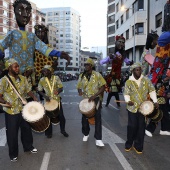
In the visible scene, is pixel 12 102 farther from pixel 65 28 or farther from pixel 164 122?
pixel 65 28

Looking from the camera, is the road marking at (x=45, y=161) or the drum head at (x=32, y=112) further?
the drum head at (x=32, y=112)

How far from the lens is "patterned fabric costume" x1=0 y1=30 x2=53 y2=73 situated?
17.7 ft

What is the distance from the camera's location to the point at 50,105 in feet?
20.0

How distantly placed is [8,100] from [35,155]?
4.05 feet

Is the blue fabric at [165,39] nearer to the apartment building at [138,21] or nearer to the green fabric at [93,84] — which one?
the green fabric at [93,84]

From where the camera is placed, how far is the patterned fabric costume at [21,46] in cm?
539

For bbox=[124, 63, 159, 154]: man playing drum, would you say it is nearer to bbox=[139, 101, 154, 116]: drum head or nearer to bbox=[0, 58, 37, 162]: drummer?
bbox=[139, 101, 154, 116]: drum head

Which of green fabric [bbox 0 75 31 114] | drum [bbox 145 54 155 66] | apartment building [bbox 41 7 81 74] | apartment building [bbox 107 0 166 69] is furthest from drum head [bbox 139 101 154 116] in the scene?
apartment building [bbox 41 7 81 74]

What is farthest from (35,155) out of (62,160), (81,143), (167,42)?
(167,42)

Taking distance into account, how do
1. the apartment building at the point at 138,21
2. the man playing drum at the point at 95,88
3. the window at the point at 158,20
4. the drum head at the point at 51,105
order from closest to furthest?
the man playing drum at the point at 95,88 < the drum head at the point at 51,105 < the window at the point at 158,20 < the apartment building at the point at 138,21

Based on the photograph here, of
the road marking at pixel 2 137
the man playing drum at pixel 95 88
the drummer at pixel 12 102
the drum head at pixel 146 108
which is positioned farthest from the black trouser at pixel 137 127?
the road marking at pixel 2 137

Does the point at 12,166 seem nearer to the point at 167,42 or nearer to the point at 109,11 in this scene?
the point at 167,42

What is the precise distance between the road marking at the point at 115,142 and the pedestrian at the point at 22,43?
7.61ft

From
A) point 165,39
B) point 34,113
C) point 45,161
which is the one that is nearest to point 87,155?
point 45,161
